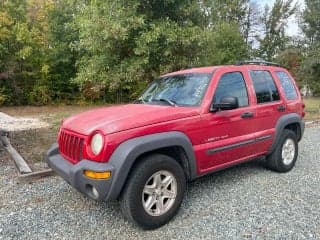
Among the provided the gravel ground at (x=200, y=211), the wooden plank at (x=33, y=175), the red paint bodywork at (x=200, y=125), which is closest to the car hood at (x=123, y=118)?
the red paint bodywork at (x=200, y=125)

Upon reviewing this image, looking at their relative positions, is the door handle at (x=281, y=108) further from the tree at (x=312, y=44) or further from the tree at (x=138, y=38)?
the tree at (x=312, y=44)

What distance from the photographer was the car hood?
3.54 metres

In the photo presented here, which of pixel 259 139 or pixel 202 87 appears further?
pixel 259 139

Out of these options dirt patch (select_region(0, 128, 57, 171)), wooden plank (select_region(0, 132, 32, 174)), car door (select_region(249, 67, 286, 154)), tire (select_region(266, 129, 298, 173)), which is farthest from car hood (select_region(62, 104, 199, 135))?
dirt patch (select_region(0, 128, 57, 171))

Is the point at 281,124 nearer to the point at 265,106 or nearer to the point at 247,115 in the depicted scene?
the point at 265,106

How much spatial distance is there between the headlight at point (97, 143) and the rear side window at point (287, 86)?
350cm

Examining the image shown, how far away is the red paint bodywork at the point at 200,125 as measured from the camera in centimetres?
354

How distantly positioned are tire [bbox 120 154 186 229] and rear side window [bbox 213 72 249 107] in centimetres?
118

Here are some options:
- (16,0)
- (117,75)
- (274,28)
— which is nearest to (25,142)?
(117,75)

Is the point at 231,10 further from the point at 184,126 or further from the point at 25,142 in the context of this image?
the point at 184,126

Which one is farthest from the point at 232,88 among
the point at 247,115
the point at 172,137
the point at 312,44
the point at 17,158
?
the point at 312,44

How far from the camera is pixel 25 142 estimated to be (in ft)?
26.1

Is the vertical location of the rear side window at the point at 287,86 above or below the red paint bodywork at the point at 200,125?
above

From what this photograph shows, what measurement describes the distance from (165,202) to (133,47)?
575cm
